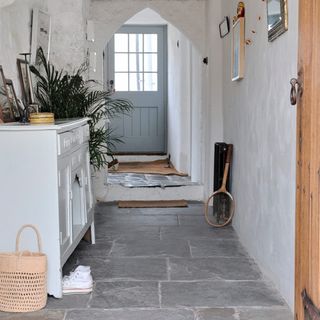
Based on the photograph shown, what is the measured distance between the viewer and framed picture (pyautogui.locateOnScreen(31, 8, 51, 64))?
4375 mm

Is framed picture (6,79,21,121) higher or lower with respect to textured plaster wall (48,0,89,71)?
lower

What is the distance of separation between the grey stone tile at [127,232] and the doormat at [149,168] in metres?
2.61

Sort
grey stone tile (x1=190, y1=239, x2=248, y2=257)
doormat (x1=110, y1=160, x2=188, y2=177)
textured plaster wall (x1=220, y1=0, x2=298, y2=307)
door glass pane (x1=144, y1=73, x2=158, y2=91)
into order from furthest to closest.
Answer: door glass pane (x1=144, y1=73, x2=158, y2=91)
doormat (x1=110, y1=160, x2=188, y2=177)
grey stone tile (x1=190, y1=239, x2=248, y2=257)
textured plaster wall (x1=220, y1=0, x2=298, y2=307)

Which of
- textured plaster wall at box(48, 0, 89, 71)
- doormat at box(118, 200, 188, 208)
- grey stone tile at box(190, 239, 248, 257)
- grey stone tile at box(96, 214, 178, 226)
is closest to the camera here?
grey stone tile at box(190, 239, 248, 257)

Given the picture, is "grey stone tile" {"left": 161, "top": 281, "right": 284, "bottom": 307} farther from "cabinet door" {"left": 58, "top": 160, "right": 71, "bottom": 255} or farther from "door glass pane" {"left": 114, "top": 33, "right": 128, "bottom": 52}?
"door glass pane" {"left": 114, "top": 33, "right": 128, "bottom": 52}

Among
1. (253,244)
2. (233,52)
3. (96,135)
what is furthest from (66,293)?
(233,52)

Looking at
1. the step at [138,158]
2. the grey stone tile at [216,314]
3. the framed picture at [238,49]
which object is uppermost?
the framed picture at [238,49]

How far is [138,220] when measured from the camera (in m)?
5.02

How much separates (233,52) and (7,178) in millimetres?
2272

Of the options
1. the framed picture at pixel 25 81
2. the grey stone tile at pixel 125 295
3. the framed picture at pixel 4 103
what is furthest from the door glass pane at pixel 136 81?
the grey stone tile at pixel 125 295

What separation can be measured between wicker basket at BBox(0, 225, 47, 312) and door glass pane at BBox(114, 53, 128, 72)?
6.45 metres

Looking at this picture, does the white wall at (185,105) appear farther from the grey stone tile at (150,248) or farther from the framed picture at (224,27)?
the grey stone tile at (150,248)

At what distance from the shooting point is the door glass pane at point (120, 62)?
8938mm

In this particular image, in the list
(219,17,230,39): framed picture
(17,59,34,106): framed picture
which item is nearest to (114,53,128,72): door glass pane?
(219,17,230,39): framed picture
